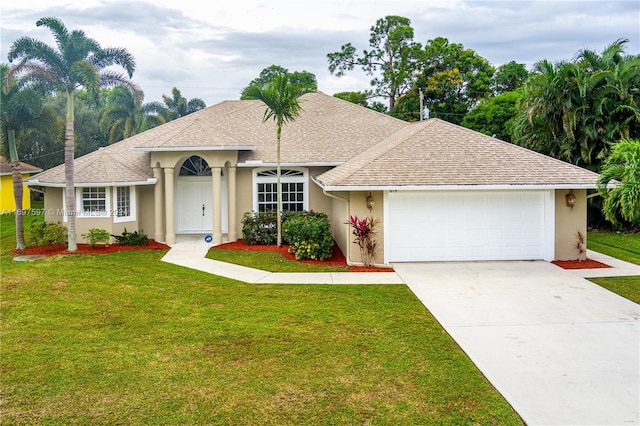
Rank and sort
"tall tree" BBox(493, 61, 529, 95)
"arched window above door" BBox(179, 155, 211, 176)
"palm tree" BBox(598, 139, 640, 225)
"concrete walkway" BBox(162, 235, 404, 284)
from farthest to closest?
1. "tall tree" BBox(493, 61, 529, 95)
2. "arched window above door" BBox(179, 155, 211, 176)
3. "concrete walkway" BBox(162, 235, 404, 284)
4. "palm tree" BBox(598, 139, 640, 225)

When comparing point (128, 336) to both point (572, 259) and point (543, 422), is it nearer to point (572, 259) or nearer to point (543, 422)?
point (543, 422)

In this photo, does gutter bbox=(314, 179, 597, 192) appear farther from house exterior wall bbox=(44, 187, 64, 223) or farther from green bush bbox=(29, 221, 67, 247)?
house exterior wall bbox=(44, 187, 64, 223)

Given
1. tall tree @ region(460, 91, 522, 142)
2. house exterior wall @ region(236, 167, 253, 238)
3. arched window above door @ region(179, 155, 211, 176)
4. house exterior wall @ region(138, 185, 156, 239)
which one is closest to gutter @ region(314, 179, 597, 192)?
house exterior wall @ region(236, 167, 253, 238)

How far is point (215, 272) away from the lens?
13062 mm

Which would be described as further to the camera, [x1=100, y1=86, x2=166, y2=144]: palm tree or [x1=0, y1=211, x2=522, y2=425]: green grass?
[x1=100, y1=86, x2=166, y2=144]: palm tree

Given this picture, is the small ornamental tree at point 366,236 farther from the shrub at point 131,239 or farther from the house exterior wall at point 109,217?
the house exterior wall at point 109,217

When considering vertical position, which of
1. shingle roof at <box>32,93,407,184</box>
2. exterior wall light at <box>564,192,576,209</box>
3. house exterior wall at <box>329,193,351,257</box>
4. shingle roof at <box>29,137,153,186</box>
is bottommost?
house exterior wall at <box>329,193,351,257</box>

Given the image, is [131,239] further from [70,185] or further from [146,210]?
[70,185]

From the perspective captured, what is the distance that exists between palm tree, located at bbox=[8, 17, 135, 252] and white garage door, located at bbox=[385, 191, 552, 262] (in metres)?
10.3

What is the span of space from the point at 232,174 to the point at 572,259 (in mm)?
11314

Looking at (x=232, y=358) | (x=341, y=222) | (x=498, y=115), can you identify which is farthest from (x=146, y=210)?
(x=498, y=115)

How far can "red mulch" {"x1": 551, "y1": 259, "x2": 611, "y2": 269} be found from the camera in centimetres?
1334

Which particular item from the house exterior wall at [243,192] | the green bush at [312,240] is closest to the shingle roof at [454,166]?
the green bush at [312,240]

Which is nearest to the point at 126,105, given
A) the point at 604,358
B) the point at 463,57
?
the point at 463,57
